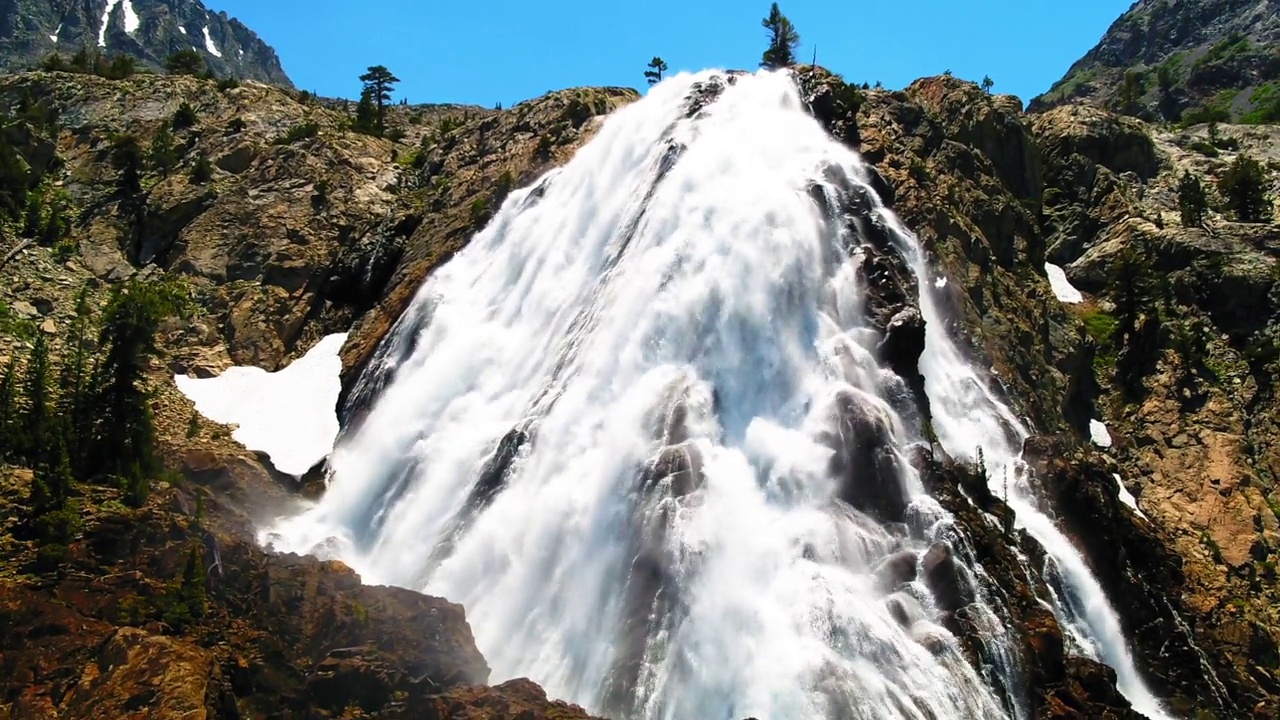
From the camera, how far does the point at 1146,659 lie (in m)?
32.3

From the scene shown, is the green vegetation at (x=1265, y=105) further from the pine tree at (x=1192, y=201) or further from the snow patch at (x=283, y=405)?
the snow patch at (x=283, y=405)

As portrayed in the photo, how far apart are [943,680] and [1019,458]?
1375 centimetres

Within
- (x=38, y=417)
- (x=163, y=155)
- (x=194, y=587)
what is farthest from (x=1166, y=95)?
(x=194, y=587)

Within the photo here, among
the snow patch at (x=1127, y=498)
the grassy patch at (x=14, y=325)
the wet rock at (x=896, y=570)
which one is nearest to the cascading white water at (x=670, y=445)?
the wet rock at (x=896, y=570)

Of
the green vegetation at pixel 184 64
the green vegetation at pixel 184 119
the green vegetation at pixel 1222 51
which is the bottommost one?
the green vegetation at pixel 184 119

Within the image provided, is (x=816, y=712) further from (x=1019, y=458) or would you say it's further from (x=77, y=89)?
(x=77, y=89)

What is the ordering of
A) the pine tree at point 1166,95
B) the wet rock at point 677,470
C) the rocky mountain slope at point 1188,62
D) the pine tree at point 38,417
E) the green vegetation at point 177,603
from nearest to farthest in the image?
the green vegetation at point 177,603 → the pine tree at point 38,417 → the wet rock at point 677,470 → the rocky mountain slope at point 1188,62 → the pine tree at point 1166,95

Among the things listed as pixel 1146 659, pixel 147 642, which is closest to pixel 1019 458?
pixel 1146 659

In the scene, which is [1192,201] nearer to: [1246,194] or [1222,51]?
[1246,194]

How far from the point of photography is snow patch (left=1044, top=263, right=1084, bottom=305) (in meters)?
53.4

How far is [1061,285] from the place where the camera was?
5456 centimetres

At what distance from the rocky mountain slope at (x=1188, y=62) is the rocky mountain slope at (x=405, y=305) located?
5093cm

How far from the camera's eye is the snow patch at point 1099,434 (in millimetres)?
44062

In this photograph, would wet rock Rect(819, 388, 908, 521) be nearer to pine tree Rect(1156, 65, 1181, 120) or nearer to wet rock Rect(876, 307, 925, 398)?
wet rock Rect(876, 307, 925, 398)
